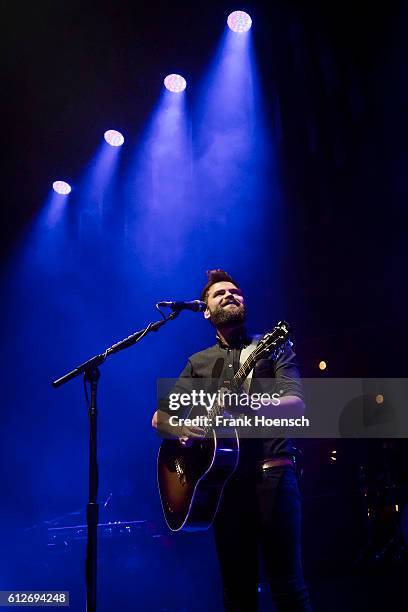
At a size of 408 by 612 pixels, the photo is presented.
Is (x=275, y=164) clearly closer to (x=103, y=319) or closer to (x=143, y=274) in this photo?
(x=143, y=274)

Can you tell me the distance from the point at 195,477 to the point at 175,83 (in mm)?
4357

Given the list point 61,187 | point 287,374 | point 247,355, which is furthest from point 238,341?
point 61,187

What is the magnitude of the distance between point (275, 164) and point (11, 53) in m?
3.06

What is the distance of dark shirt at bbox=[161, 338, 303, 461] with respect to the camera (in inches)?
107

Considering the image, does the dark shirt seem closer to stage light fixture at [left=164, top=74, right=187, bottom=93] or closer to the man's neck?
the man's neck

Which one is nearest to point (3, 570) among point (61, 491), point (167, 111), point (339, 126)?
point (61, 491)

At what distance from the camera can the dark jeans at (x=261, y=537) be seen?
2.47m

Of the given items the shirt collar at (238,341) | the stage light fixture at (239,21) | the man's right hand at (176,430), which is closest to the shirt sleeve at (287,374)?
the shirt collar at (238,341)

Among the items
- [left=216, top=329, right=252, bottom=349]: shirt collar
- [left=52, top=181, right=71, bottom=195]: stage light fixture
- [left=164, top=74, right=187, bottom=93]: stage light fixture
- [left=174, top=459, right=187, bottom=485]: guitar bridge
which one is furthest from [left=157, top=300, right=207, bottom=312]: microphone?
[left=52, top=181, right=71, bottom=195]: stage light fixture

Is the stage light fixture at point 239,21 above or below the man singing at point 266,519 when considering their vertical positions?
above

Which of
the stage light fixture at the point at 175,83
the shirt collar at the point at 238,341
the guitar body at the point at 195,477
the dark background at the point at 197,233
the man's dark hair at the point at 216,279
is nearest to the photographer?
the guitar body at the point at 195,477

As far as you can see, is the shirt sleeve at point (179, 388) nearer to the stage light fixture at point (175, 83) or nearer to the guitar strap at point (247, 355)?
the guitar strap at point (247, 355)

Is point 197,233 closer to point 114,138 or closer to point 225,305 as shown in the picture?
point 114,138

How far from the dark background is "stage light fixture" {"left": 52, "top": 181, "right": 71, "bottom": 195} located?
0.12 meters
